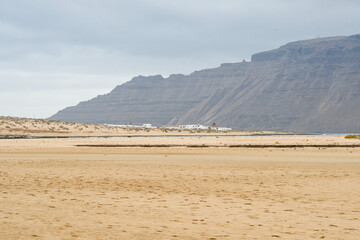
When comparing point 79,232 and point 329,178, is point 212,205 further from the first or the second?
point 329,178

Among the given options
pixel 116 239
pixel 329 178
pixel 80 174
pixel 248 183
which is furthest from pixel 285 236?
pixel 80 174

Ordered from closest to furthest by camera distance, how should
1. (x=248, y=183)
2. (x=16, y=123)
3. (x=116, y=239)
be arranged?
(x=116, y=239), (x=248, y=183), (x=16, y=123)

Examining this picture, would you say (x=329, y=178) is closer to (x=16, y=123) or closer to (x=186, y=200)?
(x=186, y=200)

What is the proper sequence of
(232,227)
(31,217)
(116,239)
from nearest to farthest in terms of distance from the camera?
(116,239)
(232,227)
(31,217)

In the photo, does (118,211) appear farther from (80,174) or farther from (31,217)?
(80,174)

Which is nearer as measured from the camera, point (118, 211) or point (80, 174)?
point (118, 211)

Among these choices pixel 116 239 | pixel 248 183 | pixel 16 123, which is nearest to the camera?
pixel 116 239

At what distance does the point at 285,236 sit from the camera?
8.63 m

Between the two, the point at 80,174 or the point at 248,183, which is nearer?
the point at 248,183

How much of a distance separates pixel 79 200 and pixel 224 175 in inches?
343

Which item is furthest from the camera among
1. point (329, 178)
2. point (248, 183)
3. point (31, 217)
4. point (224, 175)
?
point (224, 175)

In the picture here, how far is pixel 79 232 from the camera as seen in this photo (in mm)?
8883

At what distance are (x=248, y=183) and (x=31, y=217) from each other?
922cm

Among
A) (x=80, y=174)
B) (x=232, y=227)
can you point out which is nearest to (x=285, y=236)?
(x=232, y=227)
